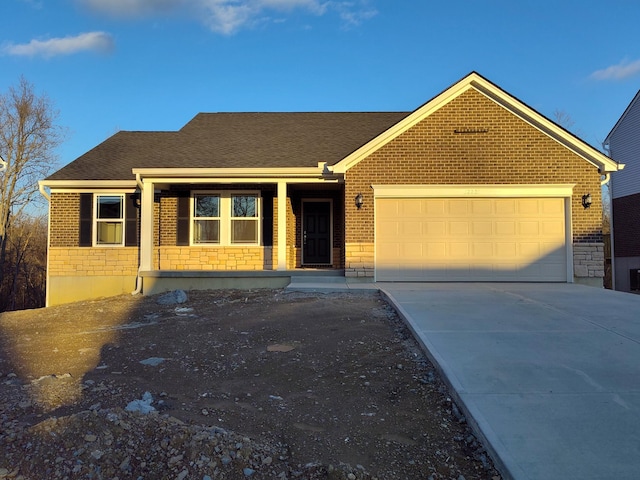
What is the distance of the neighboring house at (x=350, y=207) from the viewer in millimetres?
11195

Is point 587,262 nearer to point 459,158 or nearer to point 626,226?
point 459,158

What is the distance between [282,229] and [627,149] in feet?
55.6

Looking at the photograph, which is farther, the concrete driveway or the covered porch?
the covered porch

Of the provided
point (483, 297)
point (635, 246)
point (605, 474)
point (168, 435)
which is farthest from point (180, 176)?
point (635, 246)

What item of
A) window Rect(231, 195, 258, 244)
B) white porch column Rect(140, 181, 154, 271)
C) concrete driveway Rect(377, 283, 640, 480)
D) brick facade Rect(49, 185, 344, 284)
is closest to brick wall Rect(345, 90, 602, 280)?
brick facade Rect(49, 185, 344, 284)

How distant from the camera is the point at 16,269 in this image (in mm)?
29500

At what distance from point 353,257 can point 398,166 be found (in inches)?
99.0

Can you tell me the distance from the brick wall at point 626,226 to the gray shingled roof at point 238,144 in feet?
37.7

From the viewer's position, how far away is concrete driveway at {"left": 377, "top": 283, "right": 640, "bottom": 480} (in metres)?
3.13

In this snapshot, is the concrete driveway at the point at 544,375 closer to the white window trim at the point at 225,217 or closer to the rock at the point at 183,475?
the rock at the point at 183,475

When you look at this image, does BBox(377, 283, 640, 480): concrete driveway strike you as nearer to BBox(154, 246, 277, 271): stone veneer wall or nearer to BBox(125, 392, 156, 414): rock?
BBox(125, 392, 156, 414): rock

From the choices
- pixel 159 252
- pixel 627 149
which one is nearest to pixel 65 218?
pixel 159 252

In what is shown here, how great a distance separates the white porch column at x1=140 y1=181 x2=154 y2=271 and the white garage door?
607 cm

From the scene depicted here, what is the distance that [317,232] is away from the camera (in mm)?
14234
